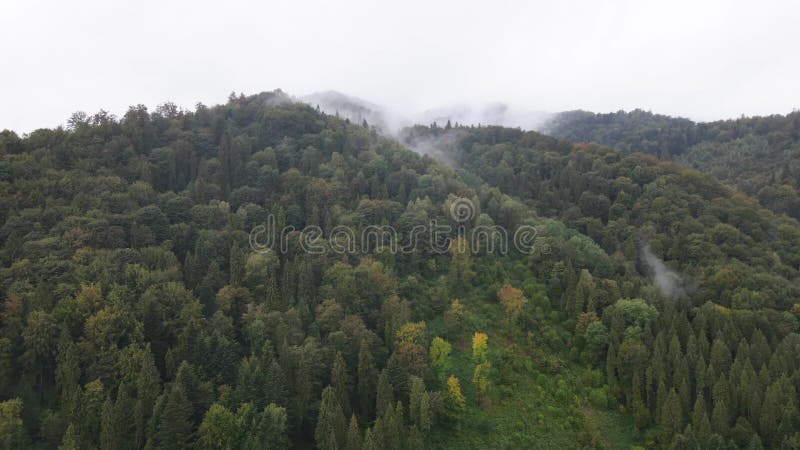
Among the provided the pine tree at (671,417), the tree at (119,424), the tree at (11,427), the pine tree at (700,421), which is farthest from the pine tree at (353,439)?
the pine tree at (700,421)

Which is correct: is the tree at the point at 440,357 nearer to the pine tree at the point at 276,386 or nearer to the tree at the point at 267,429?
the pine tree at the point at 276,386

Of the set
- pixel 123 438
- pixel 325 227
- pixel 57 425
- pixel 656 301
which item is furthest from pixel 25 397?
pixel 656 301

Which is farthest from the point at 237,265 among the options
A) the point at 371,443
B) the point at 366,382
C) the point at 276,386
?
the point at 371,443

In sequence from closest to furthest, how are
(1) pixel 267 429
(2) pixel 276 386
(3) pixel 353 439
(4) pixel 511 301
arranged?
(3) pixel 353 439
(1) pixel 267 429
(2) pixel 276 386
(4) pixel 511 301

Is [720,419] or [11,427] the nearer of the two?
[11,427]

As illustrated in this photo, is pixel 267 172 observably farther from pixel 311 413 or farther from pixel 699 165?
pixel 699 165

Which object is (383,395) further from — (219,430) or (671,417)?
(671,417)
